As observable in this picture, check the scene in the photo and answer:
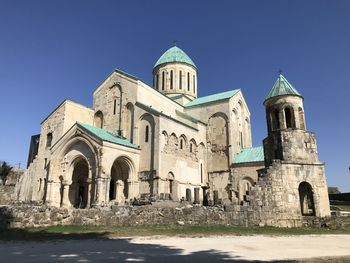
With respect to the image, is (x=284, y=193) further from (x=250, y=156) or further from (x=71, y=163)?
(x=71, y=163)

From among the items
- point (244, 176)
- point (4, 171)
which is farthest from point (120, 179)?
point (4, 171)

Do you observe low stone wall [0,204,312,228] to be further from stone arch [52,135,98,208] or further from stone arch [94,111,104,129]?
stone arch [94,111,104,129]

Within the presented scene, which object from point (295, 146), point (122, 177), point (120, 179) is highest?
point (295, 146)

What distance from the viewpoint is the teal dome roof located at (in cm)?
3756

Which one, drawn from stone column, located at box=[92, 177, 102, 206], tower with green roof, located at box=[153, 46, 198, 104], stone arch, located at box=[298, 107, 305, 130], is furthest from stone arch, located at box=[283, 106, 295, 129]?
tower with green roof, located at box=[153, 46, 198, 104]

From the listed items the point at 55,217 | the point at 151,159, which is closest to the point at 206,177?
the point at 151,159

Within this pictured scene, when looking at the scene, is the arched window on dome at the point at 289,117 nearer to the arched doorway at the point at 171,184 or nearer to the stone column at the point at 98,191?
the arched doorway at the point at 171,184

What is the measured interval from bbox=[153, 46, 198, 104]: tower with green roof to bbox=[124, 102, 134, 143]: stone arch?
29.5ft

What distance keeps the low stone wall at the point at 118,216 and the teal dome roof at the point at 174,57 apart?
25.8 m

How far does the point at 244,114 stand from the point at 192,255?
30.9 metres

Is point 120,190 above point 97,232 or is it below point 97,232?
above

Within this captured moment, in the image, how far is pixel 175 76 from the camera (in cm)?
3694

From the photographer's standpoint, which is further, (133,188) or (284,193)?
A: (133,188)

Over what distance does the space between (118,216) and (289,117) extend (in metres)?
13.2
